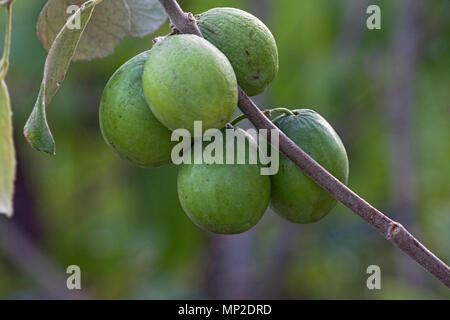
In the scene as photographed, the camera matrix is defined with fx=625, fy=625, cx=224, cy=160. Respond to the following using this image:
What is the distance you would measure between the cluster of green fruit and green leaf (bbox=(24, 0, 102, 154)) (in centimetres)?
15

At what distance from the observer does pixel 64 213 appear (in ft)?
14.9

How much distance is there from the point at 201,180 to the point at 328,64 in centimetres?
280

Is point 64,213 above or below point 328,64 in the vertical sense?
below

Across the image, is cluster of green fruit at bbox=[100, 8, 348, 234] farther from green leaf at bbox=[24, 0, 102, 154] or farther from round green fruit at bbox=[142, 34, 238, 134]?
green leaf at bbox=[24, 0, 102, 154]

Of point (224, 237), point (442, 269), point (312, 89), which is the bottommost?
point (442, 269)

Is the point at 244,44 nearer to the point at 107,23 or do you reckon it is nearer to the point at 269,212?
the point at 107,23

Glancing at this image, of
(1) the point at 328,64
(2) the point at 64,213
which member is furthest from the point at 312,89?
(2) the point at 64,213

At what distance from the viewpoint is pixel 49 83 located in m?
1.34

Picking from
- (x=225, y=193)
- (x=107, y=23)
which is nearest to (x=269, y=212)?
(x=107, y=23)

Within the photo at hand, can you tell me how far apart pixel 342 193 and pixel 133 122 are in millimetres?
494

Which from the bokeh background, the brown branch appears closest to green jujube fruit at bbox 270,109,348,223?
the brown branch

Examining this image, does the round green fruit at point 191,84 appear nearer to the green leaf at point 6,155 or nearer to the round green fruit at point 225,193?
the round green fruit at point 225,193
